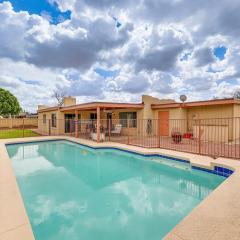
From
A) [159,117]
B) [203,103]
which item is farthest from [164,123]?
[203,103]

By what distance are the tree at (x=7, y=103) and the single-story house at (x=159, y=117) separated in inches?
618

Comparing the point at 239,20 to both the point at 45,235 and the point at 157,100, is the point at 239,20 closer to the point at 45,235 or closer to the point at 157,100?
the point at 157,100

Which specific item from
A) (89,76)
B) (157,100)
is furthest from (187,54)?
(89,76)

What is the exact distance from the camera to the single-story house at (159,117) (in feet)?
37.5

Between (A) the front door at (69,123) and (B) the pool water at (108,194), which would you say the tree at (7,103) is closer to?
(A) the front door at (69,123)

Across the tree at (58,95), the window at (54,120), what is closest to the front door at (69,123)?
the window at (54,120)

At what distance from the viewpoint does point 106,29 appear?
1152 centimetres

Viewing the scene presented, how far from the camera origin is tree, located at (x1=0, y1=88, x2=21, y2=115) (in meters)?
32.4

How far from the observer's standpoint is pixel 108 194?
204 inches

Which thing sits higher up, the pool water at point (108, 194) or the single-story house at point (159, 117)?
the single-story house at point (159, 117)

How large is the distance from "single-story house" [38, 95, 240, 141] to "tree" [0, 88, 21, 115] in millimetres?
15690

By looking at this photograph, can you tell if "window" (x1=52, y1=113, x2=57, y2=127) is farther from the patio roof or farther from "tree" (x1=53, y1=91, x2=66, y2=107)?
"tree" (x1=53, y1=91, x2=66, y2=107)

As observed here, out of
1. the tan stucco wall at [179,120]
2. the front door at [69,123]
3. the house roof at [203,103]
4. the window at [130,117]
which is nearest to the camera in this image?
the house roof at [203,103]

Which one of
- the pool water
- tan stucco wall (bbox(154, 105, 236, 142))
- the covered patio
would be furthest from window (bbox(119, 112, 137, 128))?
the pool water
